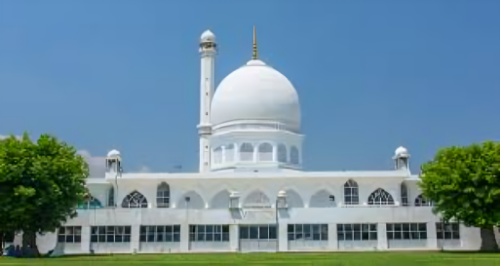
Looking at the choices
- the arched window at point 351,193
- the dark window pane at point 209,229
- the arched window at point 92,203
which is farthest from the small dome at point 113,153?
the arched window at point 351,193

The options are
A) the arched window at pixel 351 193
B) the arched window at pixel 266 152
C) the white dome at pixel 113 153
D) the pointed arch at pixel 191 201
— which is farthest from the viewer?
the arched window at pixel 266 152

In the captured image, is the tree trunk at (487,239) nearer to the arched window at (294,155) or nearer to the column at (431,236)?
the column at (431,236)

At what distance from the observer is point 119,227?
4634 cm

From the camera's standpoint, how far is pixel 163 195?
54688 millimetres

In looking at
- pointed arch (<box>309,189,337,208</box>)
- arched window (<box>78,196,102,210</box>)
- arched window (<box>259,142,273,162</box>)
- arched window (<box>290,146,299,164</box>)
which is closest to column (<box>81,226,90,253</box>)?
arched window (<box>78,196,102,210</box>)

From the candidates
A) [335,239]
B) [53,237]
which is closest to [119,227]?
[53,237]

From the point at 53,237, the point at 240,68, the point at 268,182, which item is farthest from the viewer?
the point at 240,68

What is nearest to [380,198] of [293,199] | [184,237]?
[293,199]

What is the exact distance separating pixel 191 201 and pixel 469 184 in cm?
2443

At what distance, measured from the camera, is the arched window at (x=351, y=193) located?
53875 millimetres

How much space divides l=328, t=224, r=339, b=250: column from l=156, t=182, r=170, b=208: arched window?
15.3 m

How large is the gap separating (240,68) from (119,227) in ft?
76.8

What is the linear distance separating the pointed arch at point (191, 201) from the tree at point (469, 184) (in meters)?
20.6

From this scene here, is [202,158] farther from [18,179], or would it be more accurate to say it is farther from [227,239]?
[18,179]
